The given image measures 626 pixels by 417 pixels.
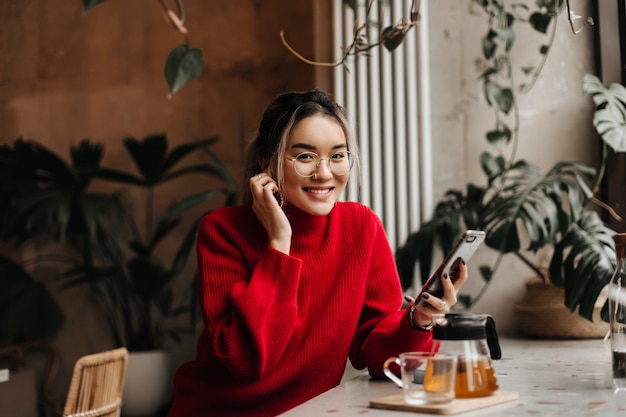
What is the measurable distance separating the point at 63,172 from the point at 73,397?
1809 millimetres

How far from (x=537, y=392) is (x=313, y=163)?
30.5 inches

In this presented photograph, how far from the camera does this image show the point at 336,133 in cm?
192

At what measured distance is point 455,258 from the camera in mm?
1489

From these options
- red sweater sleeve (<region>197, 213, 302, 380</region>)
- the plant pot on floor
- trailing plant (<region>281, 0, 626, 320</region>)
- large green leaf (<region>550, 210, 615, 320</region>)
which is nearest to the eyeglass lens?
red sweater sleeve (<region>197, 213, 302, 380</region>)

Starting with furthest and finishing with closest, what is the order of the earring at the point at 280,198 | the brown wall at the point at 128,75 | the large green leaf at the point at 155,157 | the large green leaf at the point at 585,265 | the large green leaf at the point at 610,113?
1. the brown wall at the point at 128,75
2. the large green leaf at the point at 155,157
3. the large green leaf at the point at 610,113
4. the large green leaf at the point at 585,265
5. the earring at the point at 280,198

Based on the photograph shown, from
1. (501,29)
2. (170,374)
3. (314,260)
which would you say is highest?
(501,29)

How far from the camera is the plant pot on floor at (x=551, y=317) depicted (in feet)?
9.34

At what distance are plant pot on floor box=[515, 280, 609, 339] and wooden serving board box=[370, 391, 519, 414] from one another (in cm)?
158

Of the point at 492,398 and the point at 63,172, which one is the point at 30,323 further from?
the point at 492,398

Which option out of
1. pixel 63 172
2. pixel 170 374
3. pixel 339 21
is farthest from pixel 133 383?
pixel 339 21

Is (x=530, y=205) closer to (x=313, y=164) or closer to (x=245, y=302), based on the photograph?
(x=313, y=164)

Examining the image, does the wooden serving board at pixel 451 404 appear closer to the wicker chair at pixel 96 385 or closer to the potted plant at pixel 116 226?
the wicker chair at pixel 96 385

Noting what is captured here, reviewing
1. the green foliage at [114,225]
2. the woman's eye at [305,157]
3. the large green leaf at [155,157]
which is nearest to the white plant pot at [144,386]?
the green foliage at [114,225]

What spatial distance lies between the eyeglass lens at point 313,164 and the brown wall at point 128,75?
223 centimetres
